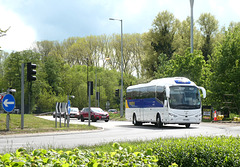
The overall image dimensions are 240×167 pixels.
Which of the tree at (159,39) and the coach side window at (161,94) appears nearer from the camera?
the coach side window at (161,94)

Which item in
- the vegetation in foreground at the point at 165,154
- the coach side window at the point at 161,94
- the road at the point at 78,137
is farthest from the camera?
the coach side window at the point at 161,94

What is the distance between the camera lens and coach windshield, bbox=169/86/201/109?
27.8 meters

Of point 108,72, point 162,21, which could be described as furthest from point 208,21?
point 108,72

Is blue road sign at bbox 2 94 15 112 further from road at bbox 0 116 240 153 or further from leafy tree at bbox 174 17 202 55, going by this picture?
leafy tree at bbox 174 17 202 55

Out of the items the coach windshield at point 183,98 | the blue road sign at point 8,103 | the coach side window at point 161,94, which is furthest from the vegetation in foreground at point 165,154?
the coach side window at point 161,94

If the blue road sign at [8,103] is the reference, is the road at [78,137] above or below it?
below

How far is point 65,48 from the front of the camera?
82.0 meters

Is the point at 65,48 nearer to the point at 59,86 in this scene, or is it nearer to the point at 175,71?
the point at 59,86

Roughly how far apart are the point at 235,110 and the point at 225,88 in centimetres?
241

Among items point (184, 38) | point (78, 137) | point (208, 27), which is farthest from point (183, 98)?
point (208, 27)

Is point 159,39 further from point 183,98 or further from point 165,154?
point 165,154

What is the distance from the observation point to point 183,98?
2798cm

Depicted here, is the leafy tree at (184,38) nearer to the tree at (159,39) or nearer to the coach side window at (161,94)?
the tree at (159,39)

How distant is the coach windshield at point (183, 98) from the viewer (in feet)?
91.2
